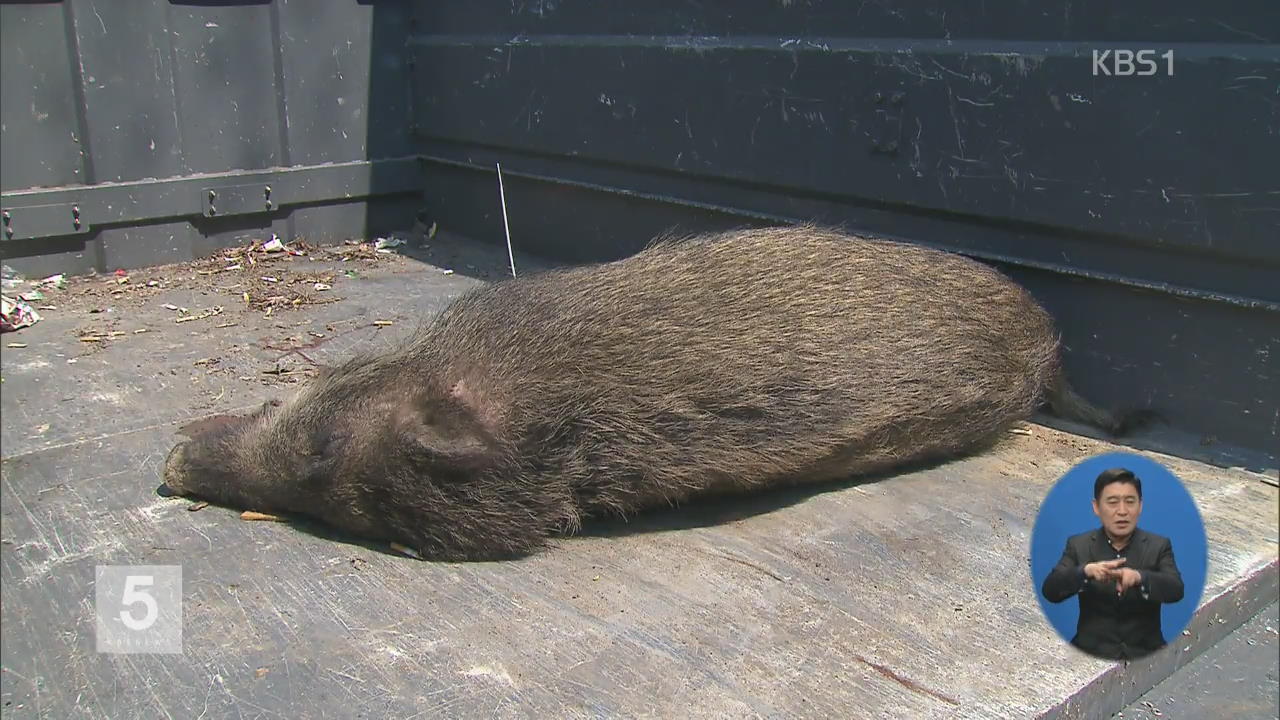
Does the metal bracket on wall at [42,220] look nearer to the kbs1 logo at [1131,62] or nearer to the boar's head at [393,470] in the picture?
the boar's head at [393,470]

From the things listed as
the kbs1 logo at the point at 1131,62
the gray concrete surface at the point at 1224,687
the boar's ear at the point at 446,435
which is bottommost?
the gray concrete surface at the point at 1224,687

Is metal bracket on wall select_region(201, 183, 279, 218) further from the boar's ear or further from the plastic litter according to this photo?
the boar's ear

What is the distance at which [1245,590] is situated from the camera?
329 cm

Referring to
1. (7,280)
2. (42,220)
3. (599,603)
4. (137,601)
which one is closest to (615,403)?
(599,603)

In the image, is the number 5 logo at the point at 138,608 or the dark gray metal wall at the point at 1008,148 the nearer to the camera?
the number 5 logo at the point at 138,608

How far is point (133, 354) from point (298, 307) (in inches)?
48.4

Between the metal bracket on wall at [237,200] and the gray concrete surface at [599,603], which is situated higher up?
the metal bracket on wall at [237,200]

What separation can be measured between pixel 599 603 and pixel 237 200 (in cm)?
534

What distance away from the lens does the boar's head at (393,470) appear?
3.46 meters

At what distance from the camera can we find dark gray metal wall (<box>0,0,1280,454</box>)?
4.26 metres

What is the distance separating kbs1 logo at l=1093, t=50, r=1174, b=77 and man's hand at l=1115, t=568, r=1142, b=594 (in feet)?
10.6

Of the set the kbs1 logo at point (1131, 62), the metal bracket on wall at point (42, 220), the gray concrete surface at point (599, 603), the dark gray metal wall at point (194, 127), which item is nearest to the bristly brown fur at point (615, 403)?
the gray concrete surface at point (599, 603)

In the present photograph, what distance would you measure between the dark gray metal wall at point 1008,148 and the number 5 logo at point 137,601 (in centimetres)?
381

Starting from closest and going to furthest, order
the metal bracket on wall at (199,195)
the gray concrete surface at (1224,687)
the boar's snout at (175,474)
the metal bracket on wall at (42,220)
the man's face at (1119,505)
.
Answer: the man's face at (1119,505), the gray concrete surface at (1224,687), the boar's snout at (175,474), the metal bracket on wall at (42,220), the metal bracket on wall at (199,195)
